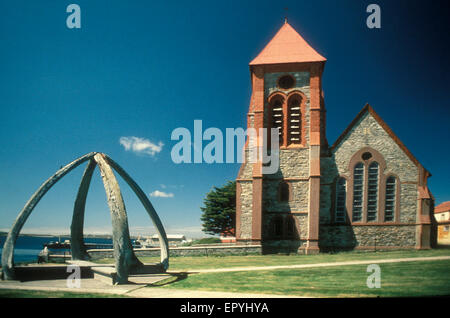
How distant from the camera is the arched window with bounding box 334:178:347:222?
945 inches

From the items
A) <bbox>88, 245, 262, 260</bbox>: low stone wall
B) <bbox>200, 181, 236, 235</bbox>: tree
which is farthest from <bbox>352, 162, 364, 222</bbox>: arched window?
<bbox>200, 181, 236, 235</bbox>: tree

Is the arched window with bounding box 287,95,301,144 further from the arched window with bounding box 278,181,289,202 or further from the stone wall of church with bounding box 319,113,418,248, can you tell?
the arched window with bounding box 278,181,289,202

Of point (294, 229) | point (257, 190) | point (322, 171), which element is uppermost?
point (322, 171)

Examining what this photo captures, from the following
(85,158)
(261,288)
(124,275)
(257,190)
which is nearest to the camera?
(261,288)

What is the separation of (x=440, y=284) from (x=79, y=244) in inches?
595

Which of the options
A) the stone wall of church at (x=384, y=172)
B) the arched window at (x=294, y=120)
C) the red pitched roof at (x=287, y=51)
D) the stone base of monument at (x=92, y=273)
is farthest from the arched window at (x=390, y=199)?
the stone base of monument at (x=92, y=273)

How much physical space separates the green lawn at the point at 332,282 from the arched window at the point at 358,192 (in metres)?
12.3

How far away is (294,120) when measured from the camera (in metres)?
25.6

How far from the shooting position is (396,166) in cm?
2347
